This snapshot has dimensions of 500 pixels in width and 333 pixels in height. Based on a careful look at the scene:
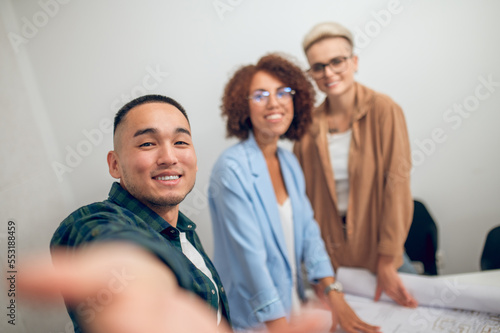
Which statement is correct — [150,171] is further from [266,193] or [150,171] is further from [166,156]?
[266,193]

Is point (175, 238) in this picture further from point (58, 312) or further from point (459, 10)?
point (459, 10)

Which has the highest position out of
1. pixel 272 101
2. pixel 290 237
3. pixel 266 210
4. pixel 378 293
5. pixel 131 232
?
pixel 272 101

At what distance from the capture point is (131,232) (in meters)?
0.32

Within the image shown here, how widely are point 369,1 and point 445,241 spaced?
3.16 feet

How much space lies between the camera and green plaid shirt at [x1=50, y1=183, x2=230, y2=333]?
312mm

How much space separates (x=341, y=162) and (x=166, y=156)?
774mm

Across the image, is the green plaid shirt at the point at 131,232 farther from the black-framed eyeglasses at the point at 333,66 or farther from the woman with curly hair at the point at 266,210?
the black-framed eyeglasses at the point at 333,66

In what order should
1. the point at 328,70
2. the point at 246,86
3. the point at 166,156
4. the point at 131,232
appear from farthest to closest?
the point at 328,70 → the point at 246,86 → the point at 166,156 → the point at 131,232

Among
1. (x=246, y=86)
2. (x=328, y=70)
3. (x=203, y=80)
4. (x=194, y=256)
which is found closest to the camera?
(x=194, y=256)

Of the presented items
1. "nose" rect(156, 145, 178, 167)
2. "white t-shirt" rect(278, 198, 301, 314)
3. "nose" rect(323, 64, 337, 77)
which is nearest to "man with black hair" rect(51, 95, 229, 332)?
"nose" rect(156, 145, 178, 167)

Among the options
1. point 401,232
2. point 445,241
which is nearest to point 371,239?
point 401,232

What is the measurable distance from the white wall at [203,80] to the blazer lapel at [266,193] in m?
0.11

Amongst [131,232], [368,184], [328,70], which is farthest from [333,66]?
[131,232]

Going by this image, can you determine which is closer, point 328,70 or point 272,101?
point 272,101
